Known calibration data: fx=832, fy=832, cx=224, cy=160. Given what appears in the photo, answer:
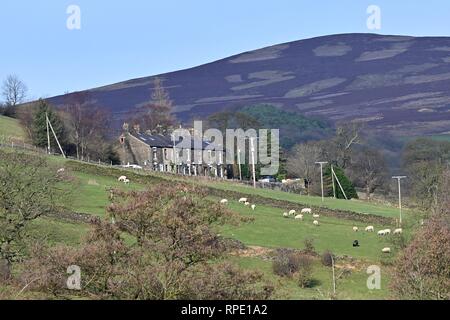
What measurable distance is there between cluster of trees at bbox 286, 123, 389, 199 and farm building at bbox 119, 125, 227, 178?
10604 mm

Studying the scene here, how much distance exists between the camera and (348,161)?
119312 millimetres

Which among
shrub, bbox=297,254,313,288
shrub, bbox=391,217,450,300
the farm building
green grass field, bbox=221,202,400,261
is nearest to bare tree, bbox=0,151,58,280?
shrub, bbox=297,254,313,288

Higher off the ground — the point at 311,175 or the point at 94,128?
the point at 94,128

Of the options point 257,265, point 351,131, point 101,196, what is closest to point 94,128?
point 351,131

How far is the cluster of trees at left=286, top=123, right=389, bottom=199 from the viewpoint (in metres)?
111

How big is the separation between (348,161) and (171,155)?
84.0 feet

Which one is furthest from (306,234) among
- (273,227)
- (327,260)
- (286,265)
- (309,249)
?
(286,265)

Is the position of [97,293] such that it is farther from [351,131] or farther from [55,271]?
[351,131]

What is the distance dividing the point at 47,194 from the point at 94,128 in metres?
75.5

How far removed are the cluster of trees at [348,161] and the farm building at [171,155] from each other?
10.6 m

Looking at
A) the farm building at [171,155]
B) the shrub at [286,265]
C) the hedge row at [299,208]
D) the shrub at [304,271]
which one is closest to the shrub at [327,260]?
the shrub at [304,271]

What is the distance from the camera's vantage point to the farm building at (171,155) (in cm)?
11125
